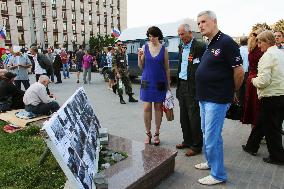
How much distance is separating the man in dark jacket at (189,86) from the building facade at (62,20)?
56212 millimetres

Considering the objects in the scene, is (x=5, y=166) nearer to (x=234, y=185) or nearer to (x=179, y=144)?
(x=179, y=144)

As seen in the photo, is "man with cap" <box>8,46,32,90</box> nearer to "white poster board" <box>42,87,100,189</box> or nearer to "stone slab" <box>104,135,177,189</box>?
"stone slab" <box>104,135,177,189</box>

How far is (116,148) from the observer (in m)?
4.71

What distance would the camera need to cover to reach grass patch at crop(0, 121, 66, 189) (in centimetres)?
405

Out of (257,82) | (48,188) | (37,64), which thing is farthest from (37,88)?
(37,64)

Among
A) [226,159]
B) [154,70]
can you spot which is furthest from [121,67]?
[226,159]

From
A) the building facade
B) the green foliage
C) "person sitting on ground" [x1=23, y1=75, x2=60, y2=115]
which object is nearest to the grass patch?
"person sitting on ground" [x1=23, y1=75, x2=60, y2=115]

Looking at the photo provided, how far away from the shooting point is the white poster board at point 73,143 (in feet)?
8.96

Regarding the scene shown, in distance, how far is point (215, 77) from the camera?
3.72 m

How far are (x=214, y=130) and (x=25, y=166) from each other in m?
2.64

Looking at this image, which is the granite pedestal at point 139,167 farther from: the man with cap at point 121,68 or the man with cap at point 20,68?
the man with cap at point 20,68

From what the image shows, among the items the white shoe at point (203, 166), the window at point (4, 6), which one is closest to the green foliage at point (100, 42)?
the window at point (4, 6)

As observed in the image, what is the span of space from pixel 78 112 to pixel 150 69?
162 cm

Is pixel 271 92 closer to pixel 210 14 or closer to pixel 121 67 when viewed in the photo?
pixel 210 14
